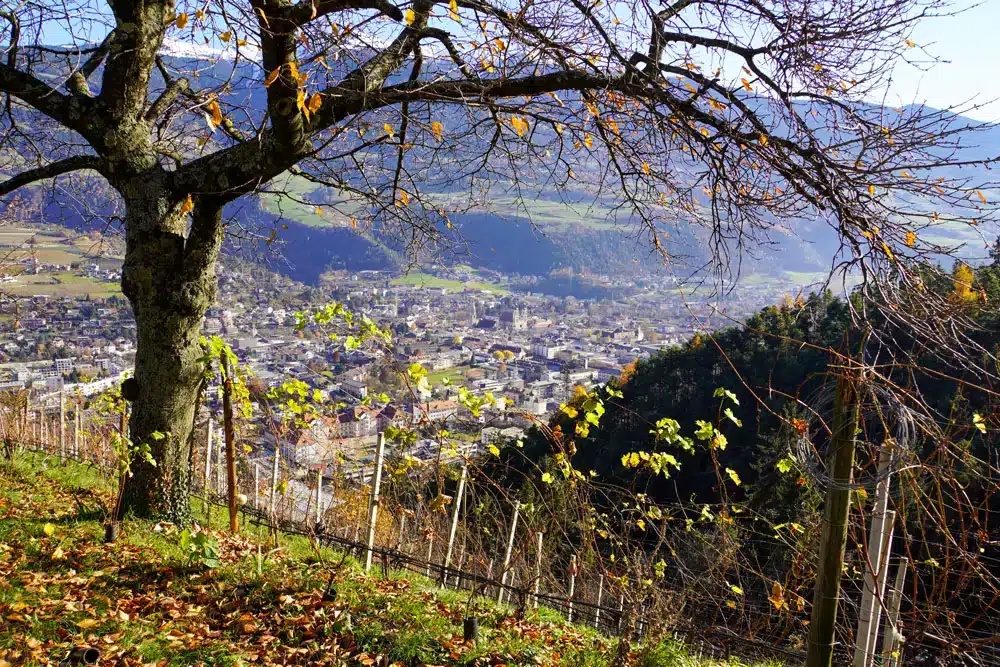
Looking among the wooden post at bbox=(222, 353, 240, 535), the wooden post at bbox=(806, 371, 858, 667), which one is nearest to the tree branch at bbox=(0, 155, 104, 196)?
the wooden post at bbox=(222, 353, 240, 535)

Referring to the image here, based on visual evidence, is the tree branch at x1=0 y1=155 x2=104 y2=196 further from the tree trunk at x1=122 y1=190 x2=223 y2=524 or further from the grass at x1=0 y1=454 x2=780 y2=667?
the grass at x1=0 y1=454 x2=780 y2=667

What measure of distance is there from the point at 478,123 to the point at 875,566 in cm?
301

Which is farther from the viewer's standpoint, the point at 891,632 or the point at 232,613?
the point at 232,613

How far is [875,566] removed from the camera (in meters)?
2.24

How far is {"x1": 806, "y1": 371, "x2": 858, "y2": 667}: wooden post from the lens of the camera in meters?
2.09

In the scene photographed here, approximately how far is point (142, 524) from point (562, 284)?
72.2 meters

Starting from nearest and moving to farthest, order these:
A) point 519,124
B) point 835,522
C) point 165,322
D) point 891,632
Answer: point 835,522 → point 891,632 → point 519,124 → point 165,322

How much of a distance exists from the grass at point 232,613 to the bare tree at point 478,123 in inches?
25.0

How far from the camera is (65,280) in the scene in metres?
33.9

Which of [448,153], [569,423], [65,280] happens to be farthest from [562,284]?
[448,153]

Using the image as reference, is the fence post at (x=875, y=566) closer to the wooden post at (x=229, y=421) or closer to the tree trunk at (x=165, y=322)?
the wooden post at (x=229, y=421)

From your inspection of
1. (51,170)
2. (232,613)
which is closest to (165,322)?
(51,170)

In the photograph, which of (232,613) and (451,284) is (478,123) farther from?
(451,284)

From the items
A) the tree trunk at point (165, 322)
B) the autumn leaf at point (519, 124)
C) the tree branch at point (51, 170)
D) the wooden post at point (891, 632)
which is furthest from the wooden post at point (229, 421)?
the wooden post at point (891, 632)
